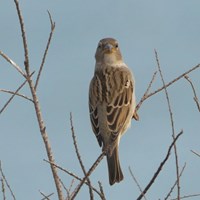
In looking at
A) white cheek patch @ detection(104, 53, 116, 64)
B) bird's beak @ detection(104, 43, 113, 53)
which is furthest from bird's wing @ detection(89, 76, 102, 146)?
bird's beak @ detection(104, 43, 113, 53)

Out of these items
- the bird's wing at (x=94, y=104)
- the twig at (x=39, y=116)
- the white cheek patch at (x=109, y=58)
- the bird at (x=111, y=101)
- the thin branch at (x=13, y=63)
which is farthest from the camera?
the white cheek patch at (x=109, y=58)

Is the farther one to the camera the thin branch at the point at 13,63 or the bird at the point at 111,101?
the bird at the point at 111,101

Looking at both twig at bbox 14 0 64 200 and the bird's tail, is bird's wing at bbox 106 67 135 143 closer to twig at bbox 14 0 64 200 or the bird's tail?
the bird's tail

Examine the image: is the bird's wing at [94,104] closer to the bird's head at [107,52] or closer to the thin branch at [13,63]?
the bird's head at [107,52]

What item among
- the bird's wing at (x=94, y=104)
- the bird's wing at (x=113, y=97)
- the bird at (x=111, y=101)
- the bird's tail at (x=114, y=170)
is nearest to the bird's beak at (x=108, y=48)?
the bird at (x=111, y=101)

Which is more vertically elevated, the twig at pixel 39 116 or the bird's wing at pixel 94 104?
the bird's wing at pixel 94 104

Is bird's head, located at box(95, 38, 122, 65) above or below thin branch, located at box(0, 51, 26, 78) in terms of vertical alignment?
above

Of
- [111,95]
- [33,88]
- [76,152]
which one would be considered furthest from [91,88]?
[76,152]

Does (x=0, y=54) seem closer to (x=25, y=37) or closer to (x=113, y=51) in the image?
(x=25, y=37)

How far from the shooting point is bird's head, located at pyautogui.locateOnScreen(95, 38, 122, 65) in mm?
7617

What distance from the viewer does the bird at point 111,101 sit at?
239 inches

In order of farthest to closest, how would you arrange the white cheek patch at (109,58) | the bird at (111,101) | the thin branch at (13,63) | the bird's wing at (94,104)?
1. the white cheek patch at (109,58)
2. the bird's wing at (94,104)
3. the bird at (111,101)
4. the thin branch at (13,63)

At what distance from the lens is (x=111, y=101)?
6.63 meters

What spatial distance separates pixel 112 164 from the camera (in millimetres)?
5922
